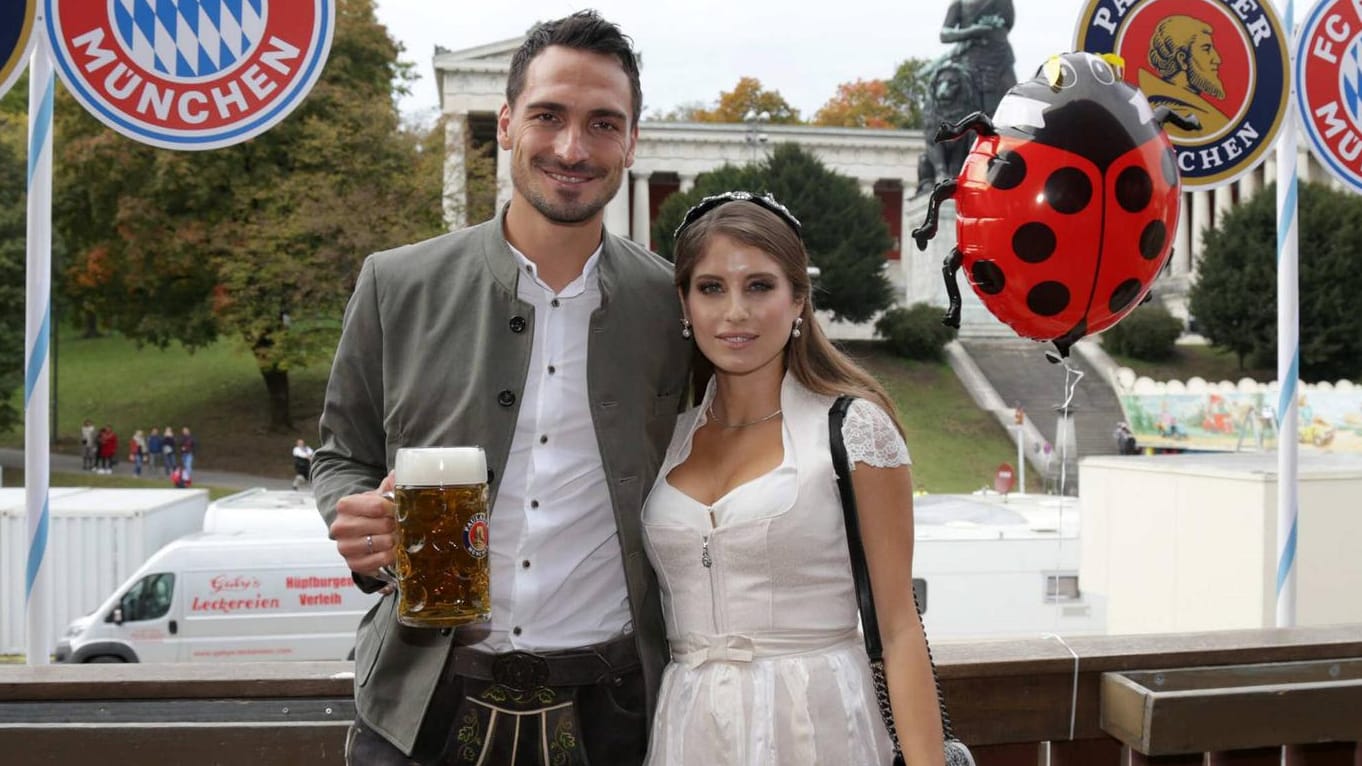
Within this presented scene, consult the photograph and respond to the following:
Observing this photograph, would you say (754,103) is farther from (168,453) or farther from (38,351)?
(38,351)

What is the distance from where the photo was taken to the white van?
13008 millimetres

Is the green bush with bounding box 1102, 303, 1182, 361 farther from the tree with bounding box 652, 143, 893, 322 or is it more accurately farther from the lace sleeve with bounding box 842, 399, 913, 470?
the lace sleeve with bounding box 842, 399, 913, 470

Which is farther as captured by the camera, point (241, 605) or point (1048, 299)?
point (241, 605)

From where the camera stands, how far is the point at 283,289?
104 feet

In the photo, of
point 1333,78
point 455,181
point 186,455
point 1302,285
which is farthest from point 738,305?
point 1302,285

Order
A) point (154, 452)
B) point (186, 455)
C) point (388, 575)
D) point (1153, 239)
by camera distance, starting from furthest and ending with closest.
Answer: point (154, 452) → point (186, 455) → point (1153, 239) → point (388, 575)

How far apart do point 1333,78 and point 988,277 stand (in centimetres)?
203

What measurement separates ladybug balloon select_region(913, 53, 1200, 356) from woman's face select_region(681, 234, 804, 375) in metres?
0.99

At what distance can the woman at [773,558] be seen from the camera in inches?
88.2

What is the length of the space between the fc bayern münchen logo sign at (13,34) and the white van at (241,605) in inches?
403

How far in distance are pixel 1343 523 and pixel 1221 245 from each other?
36.3m

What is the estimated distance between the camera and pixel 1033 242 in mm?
3414

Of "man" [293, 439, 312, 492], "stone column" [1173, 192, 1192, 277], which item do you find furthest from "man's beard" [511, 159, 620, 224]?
"stone column" [1173, 192, 1192, 277]

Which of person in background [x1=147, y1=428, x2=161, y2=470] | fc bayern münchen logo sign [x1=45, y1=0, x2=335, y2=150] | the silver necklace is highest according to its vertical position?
fc bayern münchen logo sign [x1=45, y1=0, x2=335, y2=150]
